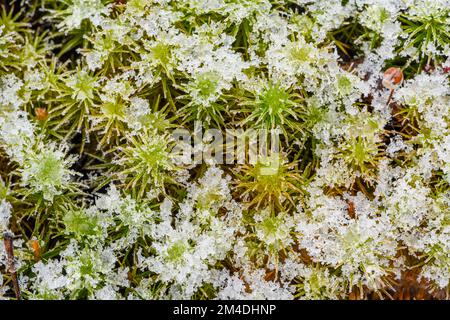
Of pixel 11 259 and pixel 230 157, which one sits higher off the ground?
pixel 230 157

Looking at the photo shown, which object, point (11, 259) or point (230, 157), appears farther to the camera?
point (230, 157)

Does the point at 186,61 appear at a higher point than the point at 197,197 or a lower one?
higher

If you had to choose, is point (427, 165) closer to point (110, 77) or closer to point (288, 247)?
point (288, 247)

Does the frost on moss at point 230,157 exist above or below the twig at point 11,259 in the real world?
above

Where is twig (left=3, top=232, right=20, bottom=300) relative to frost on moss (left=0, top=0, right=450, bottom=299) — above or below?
below

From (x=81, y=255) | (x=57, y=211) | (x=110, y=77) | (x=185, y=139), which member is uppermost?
(x=110, y=77)

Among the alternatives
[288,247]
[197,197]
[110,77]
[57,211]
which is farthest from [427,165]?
[57,211]

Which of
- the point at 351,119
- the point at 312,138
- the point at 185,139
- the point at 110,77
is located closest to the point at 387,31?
the point at 351,119

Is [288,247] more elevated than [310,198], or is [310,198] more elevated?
[310,198]

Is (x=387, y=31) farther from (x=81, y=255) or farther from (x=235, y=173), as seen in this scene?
(x=81, y=255)
